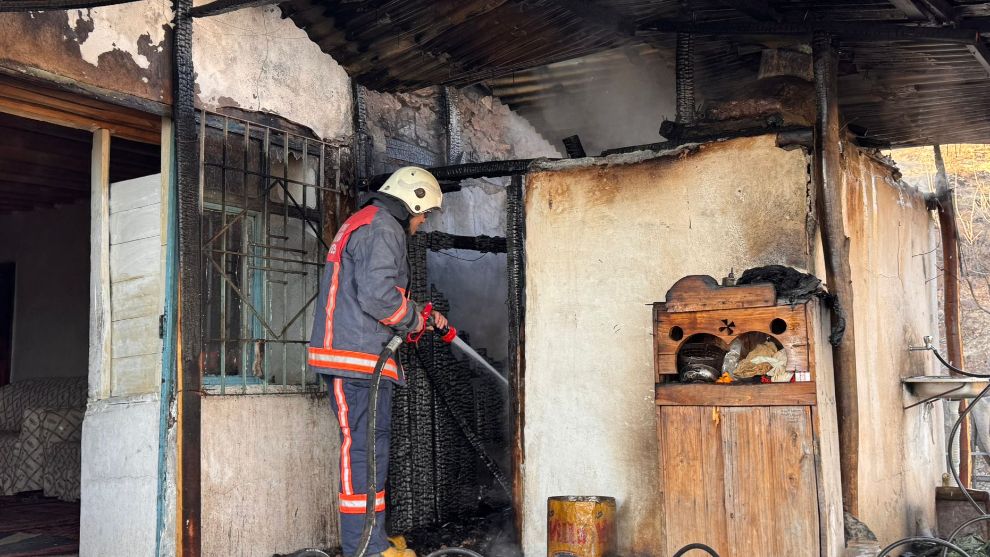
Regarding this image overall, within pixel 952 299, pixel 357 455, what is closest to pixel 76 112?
pixel 357 455

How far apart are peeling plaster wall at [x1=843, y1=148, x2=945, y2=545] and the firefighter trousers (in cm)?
284

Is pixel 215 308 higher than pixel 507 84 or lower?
lower

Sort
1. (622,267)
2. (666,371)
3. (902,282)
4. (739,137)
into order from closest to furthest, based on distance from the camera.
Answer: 1. (666,371)
2. (739,137)
3. (622,267)
4. (902,282)

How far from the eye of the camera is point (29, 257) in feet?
37.1

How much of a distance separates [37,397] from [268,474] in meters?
5.11

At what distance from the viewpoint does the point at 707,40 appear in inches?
252

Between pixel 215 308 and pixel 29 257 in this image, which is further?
pixel 29 257

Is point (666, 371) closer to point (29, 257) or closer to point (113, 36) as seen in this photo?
point (113, 36)

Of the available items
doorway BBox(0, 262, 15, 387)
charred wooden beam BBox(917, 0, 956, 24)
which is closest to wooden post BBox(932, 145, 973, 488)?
charred wooden beam BBox(917, 0, 956, 24)

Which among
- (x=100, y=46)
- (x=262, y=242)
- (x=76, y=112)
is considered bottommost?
(x=262, y=242)

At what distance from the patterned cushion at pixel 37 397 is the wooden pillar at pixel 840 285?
7.43m

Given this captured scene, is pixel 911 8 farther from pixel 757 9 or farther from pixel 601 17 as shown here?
pixel 601 17

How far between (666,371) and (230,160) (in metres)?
3.08

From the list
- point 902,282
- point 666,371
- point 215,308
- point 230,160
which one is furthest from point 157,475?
point 902,282
